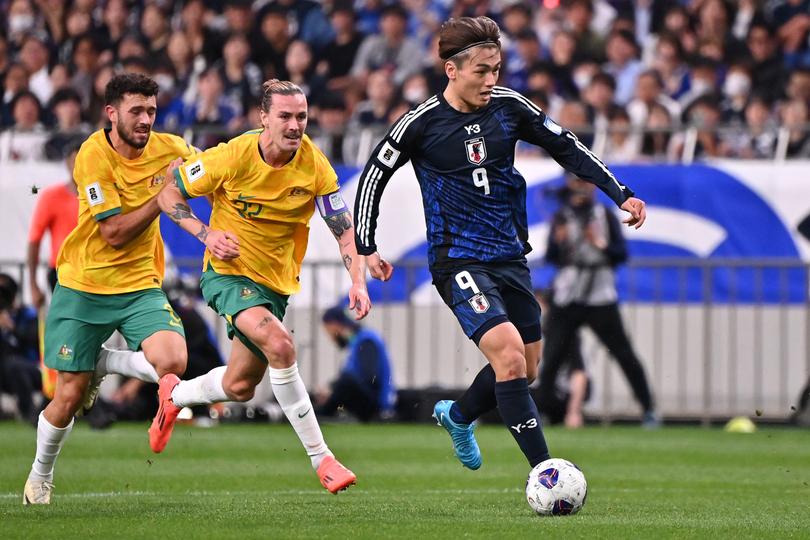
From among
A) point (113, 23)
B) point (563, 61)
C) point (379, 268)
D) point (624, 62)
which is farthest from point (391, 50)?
point (379, 268)

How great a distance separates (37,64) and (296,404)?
13.0m

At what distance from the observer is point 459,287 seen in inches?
337

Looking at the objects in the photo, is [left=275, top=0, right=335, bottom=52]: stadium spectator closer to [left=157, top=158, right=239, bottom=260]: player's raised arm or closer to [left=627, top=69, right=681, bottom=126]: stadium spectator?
[left=627, top=69, right=681, bottom=126]: stadium spectator

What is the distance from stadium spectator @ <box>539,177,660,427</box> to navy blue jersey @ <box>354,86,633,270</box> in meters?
7.02

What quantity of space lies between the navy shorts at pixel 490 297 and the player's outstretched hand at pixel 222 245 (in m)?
1.18

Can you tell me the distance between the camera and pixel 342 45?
66.4 feet

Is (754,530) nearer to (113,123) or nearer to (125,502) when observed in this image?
(125,502)

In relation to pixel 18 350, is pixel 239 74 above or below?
above

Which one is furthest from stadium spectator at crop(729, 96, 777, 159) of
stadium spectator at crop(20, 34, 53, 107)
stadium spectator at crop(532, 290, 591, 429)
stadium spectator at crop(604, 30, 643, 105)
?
stadium spectator at crop(20, 34, 53, 107)

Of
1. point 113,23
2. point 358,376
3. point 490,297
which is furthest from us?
point 113,23

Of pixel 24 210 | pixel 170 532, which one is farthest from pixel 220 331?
pixel 170 532

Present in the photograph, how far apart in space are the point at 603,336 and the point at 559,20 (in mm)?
5704

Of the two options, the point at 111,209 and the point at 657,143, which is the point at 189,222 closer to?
the point at 111,209

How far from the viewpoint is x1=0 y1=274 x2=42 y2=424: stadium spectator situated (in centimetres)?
1622
